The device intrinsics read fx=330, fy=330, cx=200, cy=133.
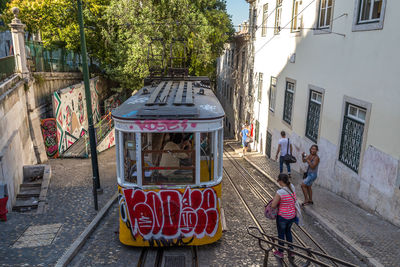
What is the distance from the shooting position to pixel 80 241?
6453 mm

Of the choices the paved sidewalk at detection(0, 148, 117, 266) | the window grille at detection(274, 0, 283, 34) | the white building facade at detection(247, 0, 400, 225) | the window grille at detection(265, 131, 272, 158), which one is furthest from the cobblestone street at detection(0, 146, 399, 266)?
the window grille at detection(274, 0, 283, 34)

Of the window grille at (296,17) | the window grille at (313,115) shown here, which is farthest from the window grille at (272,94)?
the window grille at (313,115)

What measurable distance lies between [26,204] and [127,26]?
39.9 feet

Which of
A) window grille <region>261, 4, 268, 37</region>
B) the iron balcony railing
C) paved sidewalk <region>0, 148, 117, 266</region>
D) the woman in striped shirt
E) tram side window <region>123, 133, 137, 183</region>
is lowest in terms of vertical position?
paved sidewalk <region>0, 148, 117, 266</region>

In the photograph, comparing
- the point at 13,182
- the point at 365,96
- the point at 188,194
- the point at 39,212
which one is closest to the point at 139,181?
the point at 188,194

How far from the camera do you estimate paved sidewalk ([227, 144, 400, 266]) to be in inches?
227

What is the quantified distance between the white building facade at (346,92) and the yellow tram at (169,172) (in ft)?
12.6

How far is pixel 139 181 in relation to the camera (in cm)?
571

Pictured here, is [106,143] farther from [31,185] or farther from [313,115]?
[313,115]

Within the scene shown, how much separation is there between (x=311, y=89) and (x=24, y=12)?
1615 cm

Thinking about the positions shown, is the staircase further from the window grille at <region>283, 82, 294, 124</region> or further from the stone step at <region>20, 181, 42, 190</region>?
the window grille at <region>283, 82, 294, 124</region>

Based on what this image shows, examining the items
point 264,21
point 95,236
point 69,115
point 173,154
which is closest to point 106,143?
point 69,115

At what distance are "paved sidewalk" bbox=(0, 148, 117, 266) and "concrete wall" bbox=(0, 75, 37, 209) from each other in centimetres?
92

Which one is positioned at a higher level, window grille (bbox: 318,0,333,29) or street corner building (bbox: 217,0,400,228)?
window grille (bbox: 318,0,333,29)
